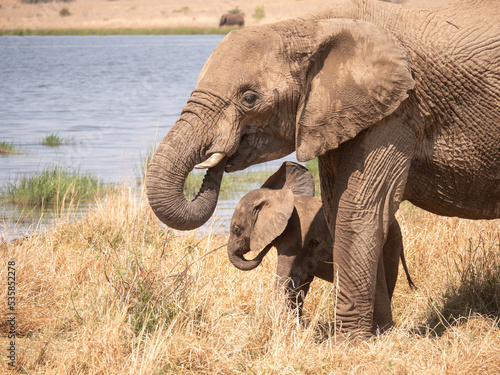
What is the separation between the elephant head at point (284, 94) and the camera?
4.11 meters

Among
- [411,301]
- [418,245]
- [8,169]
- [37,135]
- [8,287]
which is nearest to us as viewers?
[8,287]

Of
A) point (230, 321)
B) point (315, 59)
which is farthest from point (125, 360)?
point (315, 59)

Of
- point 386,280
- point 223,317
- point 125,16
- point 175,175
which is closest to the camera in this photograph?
point 175,175

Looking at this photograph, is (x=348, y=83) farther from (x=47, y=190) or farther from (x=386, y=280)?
(x=47, y=190)

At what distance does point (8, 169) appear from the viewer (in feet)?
39.3

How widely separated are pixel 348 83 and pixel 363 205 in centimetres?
66

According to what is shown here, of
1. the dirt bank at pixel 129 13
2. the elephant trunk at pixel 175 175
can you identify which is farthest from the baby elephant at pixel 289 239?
the dirt bank at pixel 129 13

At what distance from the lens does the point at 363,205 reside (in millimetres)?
4324

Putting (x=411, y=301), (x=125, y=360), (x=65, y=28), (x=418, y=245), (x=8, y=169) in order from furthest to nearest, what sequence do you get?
(x=65, y=28) → (x=8, y=169) → (x=418, y=245) → (x=411, y=301) → (x=125, y=360)

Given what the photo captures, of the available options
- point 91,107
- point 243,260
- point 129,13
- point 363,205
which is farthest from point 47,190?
point 129,13

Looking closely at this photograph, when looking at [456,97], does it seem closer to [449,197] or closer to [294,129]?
[449,197]

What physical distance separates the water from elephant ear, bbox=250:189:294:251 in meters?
2.37

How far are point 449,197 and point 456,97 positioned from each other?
609 mm

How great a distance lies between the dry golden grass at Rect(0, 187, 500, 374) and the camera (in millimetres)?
4188
